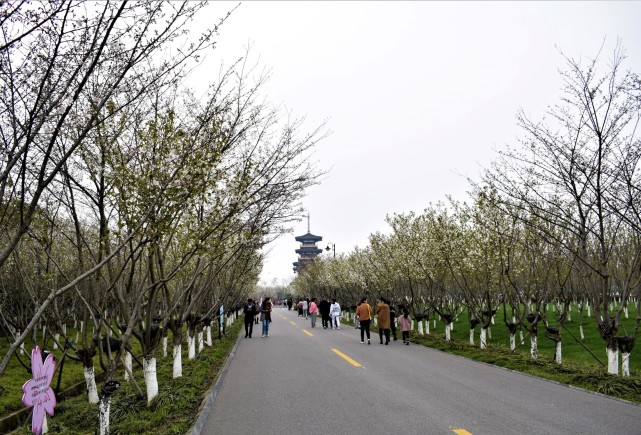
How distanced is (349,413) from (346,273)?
30.5 meters

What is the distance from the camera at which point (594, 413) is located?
7031mm

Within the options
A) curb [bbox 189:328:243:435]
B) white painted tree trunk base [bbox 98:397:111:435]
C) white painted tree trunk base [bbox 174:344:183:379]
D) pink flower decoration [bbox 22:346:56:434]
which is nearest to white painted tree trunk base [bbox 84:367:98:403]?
white painted tree trunk base [bbox 174:344:183:379]

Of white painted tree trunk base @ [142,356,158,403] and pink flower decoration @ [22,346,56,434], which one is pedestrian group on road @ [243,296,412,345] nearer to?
white painted tree trunk base @ [142,356,158,403]

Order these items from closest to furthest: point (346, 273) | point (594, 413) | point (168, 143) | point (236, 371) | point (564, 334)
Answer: point (594, 413), point (168, 143), point (236, 371), point (564, 334), point (346, 273)

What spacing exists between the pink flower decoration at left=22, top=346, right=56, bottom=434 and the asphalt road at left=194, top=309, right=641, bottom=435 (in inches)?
80.7

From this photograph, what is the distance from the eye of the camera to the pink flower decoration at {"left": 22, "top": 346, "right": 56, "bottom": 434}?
544cm

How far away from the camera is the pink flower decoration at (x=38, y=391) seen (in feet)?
17.8

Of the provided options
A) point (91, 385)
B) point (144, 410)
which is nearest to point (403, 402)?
point (144, 410)

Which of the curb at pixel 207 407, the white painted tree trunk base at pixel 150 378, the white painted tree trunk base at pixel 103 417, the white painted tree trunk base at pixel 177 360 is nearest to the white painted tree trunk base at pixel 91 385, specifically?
the white painted tree trunk base at pixel 150 378

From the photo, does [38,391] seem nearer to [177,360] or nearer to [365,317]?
[177,360]

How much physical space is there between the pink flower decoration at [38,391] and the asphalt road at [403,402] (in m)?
2.05

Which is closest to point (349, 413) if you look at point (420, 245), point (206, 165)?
point (206, 165)

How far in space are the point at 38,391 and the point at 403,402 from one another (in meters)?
5.54

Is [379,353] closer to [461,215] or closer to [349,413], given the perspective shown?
[461,215]
